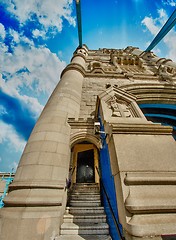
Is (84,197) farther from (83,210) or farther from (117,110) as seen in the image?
(117,110)

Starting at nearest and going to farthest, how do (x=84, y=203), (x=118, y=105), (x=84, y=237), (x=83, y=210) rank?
(x=84, y=237) → (x=83, y=210) → (x=84, y=203) → (x=118, y=105)

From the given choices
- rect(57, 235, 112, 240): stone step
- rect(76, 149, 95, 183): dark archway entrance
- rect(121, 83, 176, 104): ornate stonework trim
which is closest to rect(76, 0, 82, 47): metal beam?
rect(121, 83, 176, 104): ornate stonework trim

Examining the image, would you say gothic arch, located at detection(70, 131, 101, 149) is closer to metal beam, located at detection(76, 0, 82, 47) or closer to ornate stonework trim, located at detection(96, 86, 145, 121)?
ornate stonework trim, located at detection(96, 86, 145, 121)

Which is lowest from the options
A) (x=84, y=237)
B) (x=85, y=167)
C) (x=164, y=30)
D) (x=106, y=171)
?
(x=84, y=237)

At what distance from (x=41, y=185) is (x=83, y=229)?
4.90 feet

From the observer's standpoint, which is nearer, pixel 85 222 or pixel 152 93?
pixel 85 222

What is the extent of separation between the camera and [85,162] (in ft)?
31.3

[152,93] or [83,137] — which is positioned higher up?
[152,93]

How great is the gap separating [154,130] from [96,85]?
224 inches

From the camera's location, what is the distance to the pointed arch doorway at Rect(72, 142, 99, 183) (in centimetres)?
894

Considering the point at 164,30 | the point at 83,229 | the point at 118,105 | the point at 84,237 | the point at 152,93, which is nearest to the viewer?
the point at 84,237

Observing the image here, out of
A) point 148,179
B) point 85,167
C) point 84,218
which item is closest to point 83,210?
point 84,218

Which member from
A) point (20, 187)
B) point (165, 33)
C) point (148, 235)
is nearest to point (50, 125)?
point (20, 187)

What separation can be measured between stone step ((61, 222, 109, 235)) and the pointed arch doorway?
5857 mm
